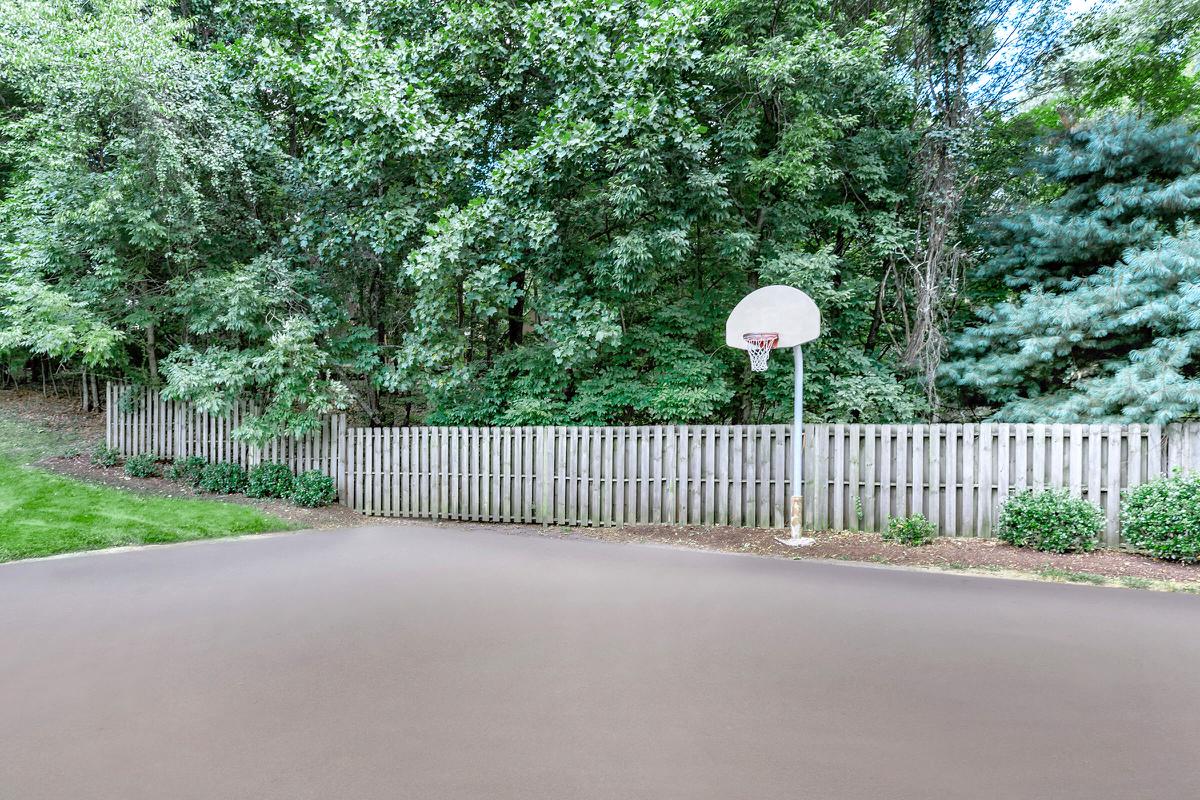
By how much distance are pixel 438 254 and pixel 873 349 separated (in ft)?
24.2

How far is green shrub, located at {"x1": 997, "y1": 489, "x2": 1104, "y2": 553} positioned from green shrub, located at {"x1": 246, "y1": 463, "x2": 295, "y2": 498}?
10113 millimetres

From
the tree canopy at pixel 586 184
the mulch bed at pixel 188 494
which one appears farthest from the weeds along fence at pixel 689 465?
the tree canopy at pixel 586 184

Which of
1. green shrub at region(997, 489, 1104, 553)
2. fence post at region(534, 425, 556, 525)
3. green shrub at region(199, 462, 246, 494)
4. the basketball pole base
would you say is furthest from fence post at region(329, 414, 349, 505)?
green shrub at region(997, 489, 1104, 553)

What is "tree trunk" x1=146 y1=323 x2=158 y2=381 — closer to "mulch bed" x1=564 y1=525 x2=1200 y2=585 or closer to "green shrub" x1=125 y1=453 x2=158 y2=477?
"green shrub" x1=125 y1=453 x2=158 y2=477

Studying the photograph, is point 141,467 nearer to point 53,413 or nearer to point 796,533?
point 53,413

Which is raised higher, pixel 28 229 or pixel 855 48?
pixel 855 48

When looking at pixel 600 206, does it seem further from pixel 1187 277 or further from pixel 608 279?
pixel 1187 277

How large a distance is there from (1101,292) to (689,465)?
18.0 ft

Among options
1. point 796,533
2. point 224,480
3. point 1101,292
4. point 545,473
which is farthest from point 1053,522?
point 224,480

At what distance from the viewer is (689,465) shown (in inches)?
359

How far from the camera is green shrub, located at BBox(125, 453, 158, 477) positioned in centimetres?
1181

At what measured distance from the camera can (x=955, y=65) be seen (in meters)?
10.7

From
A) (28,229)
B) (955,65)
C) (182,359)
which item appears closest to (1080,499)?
(955,65)

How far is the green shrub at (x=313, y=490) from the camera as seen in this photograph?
1075 cm
